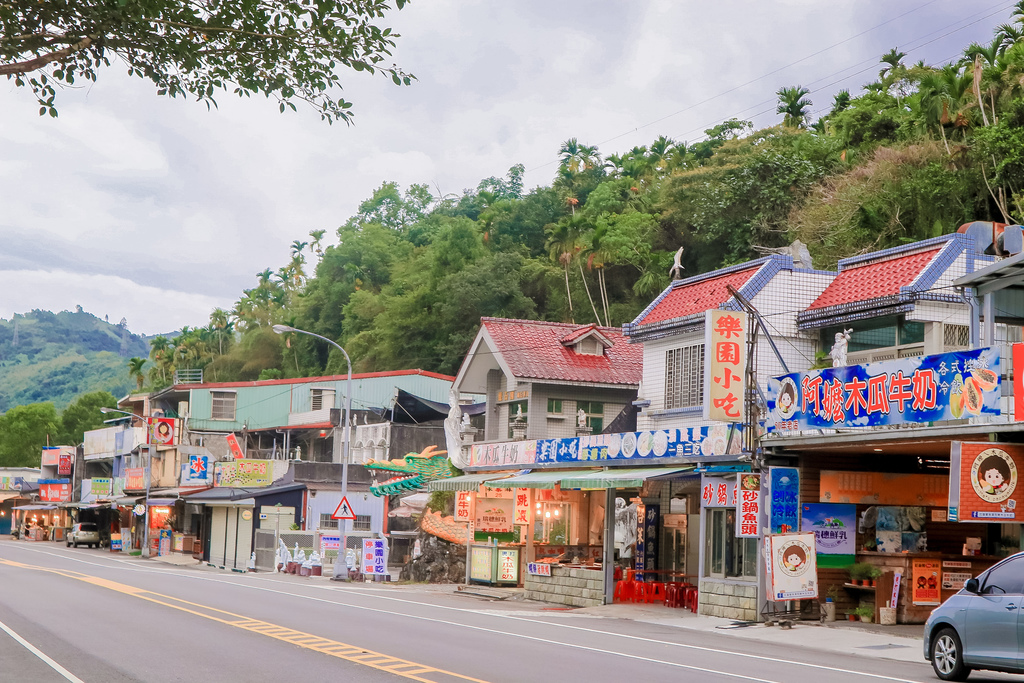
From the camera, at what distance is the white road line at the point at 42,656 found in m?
12.6

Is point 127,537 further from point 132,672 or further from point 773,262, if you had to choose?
point 132,672

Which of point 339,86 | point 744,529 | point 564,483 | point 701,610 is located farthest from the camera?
point 564,483

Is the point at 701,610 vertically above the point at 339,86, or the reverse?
the point at 339,86

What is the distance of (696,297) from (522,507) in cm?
775

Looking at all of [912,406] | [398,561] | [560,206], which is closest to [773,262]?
[912,406]

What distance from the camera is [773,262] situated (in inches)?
1099

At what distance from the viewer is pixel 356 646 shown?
16.2 meters

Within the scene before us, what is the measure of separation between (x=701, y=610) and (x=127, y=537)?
52.3 metres

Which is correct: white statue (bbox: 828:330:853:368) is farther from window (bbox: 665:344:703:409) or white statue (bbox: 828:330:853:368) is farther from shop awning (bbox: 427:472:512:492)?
shop awning (bbox: 427:472:512:492)

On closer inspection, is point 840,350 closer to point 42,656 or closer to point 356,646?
point 356,646

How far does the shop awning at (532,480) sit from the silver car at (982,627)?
13.3m

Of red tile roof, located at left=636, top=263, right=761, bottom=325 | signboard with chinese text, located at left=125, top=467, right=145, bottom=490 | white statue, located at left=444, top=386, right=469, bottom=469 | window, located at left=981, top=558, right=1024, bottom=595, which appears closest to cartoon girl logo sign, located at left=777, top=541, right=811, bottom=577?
window, located at left=981, top=558, right=1024, bottom=595

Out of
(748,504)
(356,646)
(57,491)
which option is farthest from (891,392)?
(57,491)

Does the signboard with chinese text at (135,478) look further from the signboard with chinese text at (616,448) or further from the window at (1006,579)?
the window at (1006,579)
